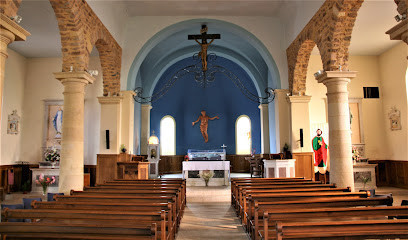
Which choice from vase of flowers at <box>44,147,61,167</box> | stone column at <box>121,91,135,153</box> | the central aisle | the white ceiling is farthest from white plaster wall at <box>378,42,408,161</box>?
vase of flowers at <box>44,147,61,167</box>

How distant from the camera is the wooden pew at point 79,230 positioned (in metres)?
3.07

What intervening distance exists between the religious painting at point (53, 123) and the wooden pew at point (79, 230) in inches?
377

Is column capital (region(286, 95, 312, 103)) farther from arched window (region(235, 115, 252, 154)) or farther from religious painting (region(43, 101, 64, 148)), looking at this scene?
religious painting (region(43, 101, 64, 148))

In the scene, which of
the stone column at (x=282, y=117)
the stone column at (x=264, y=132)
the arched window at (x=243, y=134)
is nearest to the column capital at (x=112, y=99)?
the stone column at (x=282, y=117)

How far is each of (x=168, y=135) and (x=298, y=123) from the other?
9.18 m

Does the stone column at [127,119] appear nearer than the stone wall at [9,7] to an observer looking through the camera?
No

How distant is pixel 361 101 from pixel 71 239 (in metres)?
12.3

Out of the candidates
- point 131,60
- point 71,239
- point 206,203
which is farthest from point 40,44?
point 71,239

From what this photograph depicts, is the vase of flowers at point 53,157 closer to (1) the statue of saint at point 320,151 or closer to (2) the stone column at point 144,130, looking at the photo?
(2) the stone column at point 144,130

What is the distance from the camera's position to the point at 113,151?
34.8ft

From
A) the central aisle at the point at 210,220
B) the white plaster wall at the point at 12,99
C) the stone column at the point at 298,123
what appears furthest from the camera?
the white plaster wall at the point at 12,99

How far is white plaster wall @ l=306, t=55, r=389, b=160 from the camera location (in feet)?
40.9

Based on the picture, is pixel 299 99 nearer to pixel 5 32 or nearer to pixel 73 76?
pixel 73 76

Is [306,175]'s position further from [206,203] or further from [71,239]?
[71,239]
